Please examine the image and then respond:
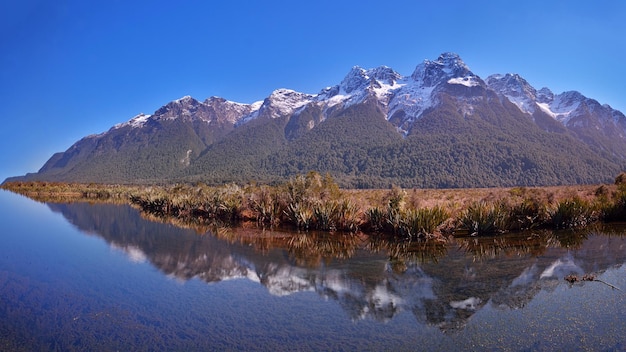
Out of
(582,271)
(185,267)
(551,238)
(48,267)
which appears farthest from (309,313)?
(551,238)

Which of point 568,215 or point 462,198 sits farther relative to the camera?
point 462,198

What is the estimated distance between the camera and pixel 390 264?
11.2 metres

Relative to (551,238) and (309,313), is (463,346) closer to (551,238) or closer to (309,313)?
(309,313)

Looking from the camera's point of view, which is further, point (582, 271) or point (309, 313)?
point (582, 271)

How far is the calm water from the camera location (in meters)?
6.20

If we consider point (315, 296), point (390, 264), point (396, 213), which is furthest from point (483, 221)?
point (315, 296)

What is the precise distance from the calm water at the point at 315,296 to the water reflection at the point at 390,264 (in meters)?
0.05

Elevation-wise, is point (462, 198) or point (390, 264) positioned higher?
point (462, 198)

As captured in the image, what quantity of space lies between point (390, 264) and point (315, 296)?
139 inches

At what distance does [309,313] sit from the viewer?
737 centimetres

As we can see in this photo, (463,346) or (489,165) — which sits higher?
(489,165)

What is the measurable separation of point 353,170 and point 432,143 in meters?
36.4

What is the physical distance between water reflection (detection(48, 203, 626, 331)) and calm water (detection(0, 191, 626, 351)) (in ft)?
0.17

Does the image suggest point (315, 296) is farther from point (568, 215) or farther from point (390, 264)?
point (568, 215)
